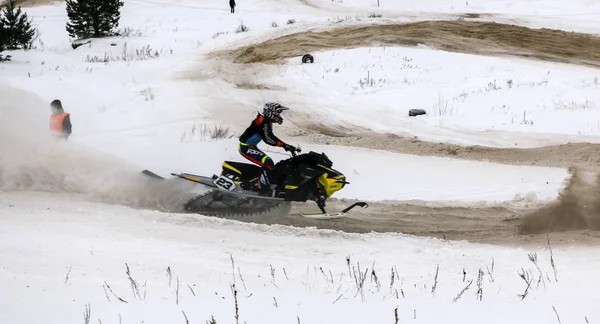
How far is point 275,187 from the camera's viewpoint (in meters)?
10.1

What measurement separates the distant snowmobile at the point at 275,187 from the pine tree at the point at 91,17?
22.3 m

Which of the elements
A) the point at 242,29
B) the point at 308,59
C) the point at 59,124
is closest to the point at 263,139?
the point at 59,124

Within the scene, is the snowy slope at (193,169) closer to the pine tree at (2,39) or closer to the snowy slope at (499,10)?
the pine tree at (2,39)

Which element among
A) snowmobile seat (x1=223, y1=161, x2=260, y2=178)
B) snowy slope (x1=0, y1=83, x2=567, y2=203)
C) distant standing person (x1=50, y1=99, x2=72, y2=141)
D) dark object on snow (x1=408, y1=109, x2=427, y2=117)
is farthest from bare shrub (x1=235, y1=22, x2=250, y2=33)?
snowmobile seat (x1=223, y1=161, x2=260, y2=178)

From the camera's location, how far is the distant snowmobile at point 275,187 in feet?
32.1

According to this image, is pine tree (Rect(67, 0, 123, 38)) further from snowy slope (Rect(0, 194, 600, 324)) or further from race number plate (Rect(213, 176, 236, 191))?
race number plate (Rect(213, 176, 236, 191))

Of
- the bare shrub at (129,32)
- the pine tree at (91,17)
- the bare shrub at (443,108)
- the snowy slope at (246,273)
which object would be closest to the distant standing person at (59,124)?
the snowy slope at (246,273)

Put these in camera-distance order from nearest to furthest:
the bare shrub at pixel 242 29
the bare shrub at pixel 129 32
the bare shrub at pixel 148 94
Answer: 1. the bare shrub at pixel 148 94
2. the bare shrub at pixel 129 32
3. the bare shrub at pixel 242 29

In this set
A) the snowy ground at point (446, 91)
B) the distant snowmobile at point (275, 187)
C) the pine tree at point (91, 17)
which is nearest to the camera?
the distant snowmobile at point (275, 187)

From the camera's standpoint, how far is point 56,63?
22719 millimetres

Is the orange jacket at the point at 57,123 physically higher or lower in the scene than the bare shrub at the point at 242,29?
lower

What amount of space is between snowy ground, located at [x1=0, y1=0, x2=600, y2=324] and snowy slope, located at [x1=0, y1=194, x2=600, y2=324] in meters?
0.03

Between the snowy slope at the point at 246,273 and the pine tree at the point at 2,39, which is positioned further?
the pine tree at the point at 2,39

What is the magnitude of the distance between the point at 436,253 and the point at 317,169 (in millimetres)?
2328
